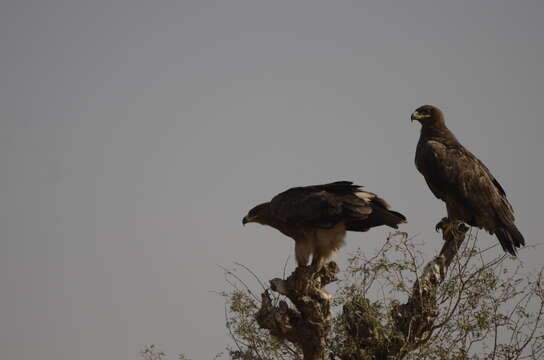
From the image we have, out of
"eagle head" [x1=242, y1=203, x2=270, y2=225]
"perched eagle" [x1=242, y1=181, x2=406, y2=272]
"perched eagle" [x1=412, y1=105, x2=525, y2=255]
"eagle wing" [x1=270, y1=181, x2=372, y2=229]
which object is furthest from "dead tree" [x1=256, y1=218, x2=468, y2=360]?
"eagle head" [x1=242, y1=203, x2=270, y2=225]

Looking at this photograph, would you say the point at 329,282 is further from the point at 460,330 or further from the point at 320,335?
the point at 460,330

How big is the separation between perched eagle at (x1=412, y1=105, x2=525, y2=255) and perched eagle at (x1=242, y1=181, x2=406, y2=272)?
64.3 inches

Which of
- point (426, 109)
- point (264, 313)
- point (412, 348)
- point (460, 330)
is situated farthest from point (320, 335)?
point (426, 109)

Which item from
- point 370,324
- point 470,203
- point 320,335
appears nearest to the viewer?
point 320,335

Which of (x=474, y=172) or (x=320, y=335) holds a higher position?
(x=474, y=172)

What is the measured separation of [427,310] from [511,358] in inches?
49.7

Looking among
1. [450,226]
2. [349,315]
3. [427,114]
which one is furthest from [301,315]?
[427,114]

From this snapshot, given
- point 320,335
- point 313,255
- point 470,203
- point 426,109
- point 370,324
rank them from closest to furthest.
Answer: point 320,335
point 370,324
point 313,255
point 470,203
point 426,109

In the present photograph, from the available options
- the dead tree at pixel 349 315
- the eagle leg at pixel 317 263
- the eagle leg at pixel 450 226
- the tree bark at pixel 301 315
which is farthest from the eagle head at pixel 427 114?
the tree bark at pixel 301 315

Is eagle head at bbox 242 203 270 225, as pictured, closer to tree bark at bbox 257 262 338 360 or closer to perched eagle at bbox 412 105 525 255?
tree bark at bbox 257 262 338 360

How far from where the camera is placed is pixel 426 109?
11648 mm

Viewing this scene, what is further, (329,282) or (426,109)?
(426,109)

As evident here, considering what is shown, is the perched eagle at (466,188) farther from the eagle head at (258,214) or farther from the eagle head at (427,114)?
the eagle head at (258,214)

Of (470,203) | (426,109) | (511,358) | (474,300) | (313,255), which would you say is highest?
(426,109)
